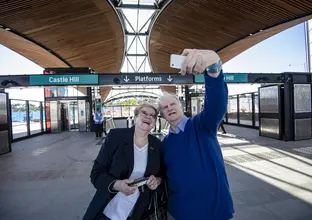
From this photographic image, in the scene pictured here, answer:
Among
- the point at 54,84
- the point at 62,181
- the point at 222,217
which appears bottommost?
the point at 62,181

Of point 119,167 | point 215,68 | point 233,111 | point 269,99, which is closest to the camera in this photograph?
point 215,68

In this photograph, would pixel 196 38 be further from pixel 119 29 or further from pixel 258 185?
pixel 258 185

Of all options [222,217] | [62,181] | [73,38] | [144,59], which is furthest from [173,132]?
[144,59]

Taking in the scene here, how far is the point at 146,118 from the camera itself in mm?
1708

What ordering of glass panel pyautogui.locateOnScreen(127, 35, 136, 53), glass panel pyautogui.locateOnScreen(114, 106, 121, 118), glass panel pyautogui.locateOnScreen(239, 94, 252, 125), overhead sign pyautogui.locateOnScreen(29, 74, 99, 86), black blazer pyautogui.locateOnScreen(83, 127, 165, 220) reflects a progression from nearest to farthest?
1. black blazer pyautogui.locateOnScreen(83, 127, 165, 220)
2. overhead sign pyautogui.locateOnScreen(29, 74, 99, 86)
3. glass panel pyautogui.locateOnScreen(239, 94, 252, 125)
4. glass panel pyautogui.locateOnScreen(127, 35, 136, 53)
5. glass panel pyautogui.locateOnScreen(114, 106, 121, 118)

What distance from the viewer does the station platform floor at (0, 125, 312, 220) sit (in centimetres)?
324

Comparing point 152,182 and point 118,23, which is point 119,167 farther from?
point 118,23

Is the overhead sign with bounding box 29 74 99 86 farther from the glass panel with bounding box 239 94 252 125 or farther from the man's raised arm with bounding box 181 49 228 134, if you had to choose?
the glass panel with bounding box 239 94 252 125

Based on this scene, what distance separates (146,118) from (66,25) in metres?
10.6

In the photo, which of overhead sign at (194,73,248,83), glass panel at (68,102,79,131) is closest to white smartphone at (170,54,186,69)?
overhead sign at (194,73,248,83)

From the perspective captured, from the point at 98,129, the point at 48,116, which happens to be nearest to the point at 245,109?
the point at 98,129

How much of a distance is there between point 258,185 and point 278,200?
0.70 meters

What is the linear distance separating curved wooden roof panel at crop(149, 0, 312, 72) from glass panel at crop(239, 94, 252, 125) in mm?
4395

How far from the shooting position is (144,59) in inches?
1023
